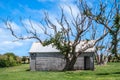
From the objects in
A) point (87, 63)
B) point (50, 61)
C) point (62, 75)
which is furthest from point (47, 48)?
point (62, 75)

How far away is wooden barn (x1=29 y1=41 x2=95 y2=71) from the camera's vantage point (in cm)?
4059

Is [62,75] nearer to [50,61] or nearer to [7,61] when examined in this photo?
[50,61]

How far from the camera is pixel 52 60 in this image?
41.2 m

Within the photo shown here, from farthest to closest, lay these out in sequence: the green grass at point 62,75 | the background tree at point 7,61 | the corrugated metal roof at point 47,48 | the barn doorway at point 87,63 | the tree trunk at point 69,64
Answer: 1. the background tree at point 7,61
2. the corrugated metal roof at point 47,48
3. the barn doorway at point 87,63
4. the tree trunk at point 69,64
5. the green grass at point 62,75

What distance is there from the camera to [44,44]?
3969 centimetres

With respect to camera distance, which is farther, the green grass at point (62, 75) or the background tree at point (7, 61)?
the background tree at point (7, 61)

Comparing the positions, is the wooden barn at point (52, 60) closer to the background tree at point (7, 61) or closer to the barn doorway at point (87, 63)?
the barn doorway at point (87, 63)

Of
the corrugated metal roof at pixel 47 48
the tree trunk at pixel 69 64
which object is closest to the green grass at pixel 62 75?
the tree trunk at pixel 69 64

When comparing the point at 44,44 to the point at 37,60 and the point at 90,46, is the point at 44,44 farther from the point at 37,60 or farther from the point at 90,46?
the point at 90,46

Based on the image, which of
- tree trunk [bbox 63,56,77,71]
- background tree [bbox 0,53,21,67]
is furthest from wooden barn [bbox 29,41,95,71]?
background tree [bbox 0,53,21,67]

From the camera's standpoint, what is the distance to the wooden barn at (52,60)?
133 feet

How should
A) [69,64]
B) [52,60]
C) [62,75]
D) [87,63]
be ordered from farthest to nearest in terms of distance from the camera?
1. [52,60]
2. [87,63]
3. [69,64]
4. [62,75]

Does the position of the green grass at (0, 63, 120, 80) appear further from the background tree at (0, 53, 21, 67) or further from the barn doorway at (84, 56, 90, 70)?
the background tree at (0, 53, 21, 67)

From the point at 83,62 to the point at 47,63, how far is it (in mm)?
5006
